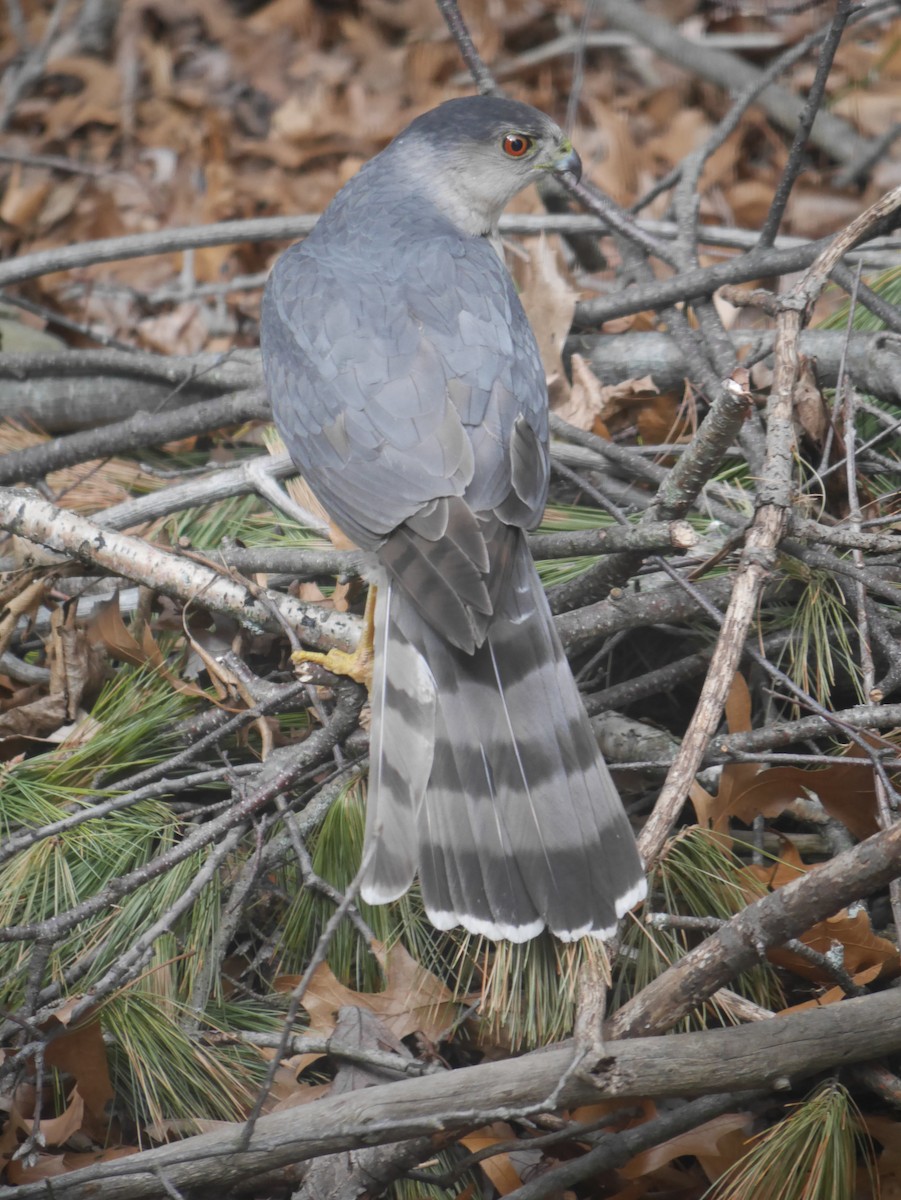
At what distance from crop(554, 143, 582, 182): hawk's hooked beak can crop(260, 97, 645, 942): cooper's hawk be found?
0.48m

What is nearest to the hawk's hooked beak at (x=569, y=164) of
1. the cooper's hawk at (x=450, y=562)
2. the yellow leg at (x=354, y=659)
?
the cooper's hawk at (x=450, y=562)

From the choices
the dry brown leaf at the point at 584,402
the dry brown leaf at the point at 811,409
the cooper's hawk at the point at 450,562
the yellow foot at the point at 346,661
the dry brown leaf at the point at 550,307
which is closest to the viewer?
the cooper's hawk at the point at 450,562

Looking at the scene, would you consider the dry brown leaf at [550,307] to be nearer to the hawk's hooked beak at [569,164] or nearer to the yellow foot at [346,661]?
the hawk's hooked beak at [569,164]

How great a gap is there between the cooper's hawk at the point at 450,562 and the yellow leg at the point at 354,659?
133 millimetres

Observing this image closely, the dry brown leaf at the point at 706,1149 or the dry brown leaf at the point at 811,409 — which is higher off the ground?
the dry brown leaf at the point at 811,409

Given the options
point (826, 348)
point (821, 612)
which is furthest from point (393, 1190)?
point (826, 348)

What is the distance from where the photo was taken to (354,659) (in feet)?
7.94

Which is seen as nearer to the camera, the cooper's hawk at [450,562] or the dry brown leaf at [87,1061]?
the cooper's hawk at [450,562]

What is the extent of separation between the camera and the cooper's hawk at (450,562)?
189cm

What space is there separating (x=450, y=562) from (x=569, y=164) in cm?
175

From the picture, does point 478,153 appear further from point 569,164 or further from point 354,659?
point 354,659

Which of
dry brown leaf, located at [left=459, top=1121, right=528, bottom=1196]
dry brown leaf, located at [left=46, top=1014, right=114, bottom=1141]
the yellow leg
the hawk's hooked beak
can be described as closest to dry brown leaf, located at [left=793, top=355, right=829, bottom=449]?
the hawk's hooked beak

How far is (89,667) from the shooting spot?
2.70 metres

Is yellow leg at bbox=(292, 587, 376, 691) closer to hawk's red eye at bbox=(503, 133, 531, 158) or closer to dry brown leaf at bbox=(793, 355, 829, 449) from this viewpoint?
dry brown leaf at bbox=(793, 355, 829, 449)
